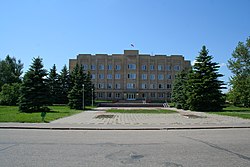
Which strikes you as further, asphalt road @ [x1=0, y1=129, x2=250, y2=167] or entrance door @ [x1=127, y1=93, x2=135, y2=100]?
entrance door @ [x1=127, y1=93, x2=135, y2=100]

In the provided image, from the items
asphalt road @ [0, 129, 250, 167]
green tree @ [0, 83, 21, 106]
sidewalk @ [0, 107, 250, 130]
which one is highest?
green tree @ [0, 83, 21, 106]

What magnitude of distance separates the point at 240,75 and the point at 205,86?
465 inches

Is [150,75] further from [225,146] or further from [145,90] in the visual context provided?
[225,146]

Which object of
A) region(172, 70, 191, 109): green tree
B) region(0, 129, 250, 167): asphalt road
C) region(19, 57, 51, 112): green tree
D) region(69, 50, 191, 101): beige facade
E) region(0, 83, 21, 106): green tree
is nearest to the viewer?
region(0, 129, 250, 167): asphalt road

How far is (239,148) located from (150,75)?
237 feet

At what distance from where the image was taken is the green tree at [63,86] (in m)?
54.4

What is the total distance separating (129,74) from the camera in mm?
79938

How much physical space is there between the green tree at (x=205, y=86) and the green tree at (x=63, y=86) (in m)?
29.2

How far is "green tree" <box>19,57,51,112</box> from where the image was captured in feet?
91.3

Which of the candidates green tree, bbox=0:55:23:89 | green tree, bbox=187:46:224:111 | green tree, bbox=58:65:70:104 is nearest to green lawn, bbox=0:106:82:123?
green tree, bbox=187:46:224:111

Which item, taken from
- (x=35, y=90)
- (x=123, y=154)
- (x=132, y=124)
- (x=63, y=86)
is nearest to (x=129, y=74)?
(x=63, y=86)

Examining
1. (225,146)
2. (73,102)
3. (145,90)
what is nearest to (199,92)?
(73,102)

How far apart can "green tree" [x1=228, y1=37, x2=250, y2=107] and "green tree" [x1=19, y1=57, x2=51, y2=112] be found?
32309mm

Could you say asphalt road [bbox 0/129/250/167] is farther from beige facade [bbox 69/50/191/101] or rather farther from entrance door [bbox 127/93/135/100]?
beige facade [bbox 69/50/191/101]
